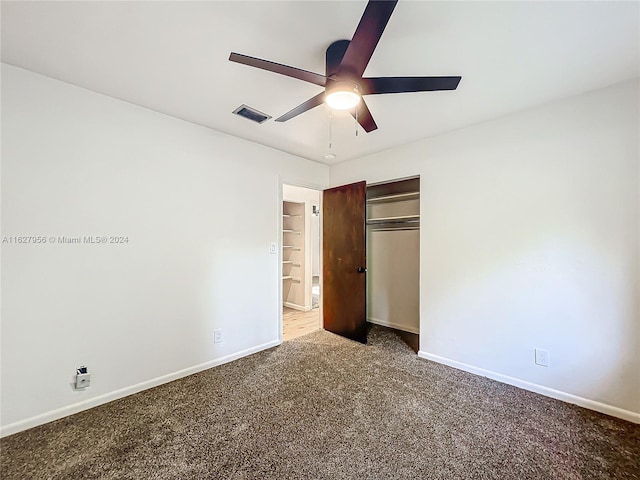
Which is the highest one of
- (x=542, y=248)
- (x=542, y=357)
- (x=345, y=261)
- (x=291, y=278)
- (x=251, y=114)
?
(x=251, y=114)

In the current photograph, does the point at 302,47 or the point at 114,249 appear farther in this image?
the point at 114,249

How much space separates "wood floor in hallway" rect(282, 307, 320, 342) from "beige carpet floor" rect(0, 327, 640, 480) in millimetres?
1272

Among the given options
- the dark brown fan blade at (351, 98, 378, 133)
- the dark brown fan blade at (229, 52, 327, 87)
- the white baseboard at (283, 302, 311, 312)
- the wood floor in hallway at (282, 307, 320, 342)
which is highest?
the dark brown fan blade at (229, 52, 327, 87)

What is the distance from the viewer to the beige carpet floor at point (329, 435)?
159cm

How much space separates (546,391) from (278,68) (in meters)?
3.07

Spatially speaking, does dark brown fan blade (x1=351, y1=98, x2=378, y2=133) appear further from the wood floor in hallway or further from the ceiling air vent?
the wood floor in hallway

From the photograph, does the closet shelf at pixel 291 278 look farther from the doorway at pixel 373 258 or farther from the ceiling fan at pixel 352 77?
the ceiling fan at pixel 352 77

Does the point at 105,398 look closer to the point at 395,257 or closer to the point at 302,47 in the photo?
the point at 302,47

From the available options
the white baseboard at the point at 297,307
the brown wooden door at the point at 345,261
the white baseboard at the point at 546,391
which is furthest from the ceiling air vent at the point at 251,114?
the white baseboard at the point at 297,307

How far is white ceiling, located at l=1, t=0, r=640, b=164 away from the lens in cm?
143

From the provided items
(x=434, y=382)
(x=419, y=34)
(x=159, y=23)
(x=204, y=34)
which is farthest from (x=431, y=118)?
(x=434, y=382)

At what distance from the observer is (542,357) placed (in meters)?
2.38

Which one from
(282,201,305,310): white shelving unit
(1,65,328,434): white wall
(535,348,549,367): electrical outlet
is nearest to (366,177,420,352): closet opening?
(282,201,305,310): white shelving unit

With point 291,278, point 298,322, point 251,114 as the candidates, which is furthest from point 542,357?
point 291,278
